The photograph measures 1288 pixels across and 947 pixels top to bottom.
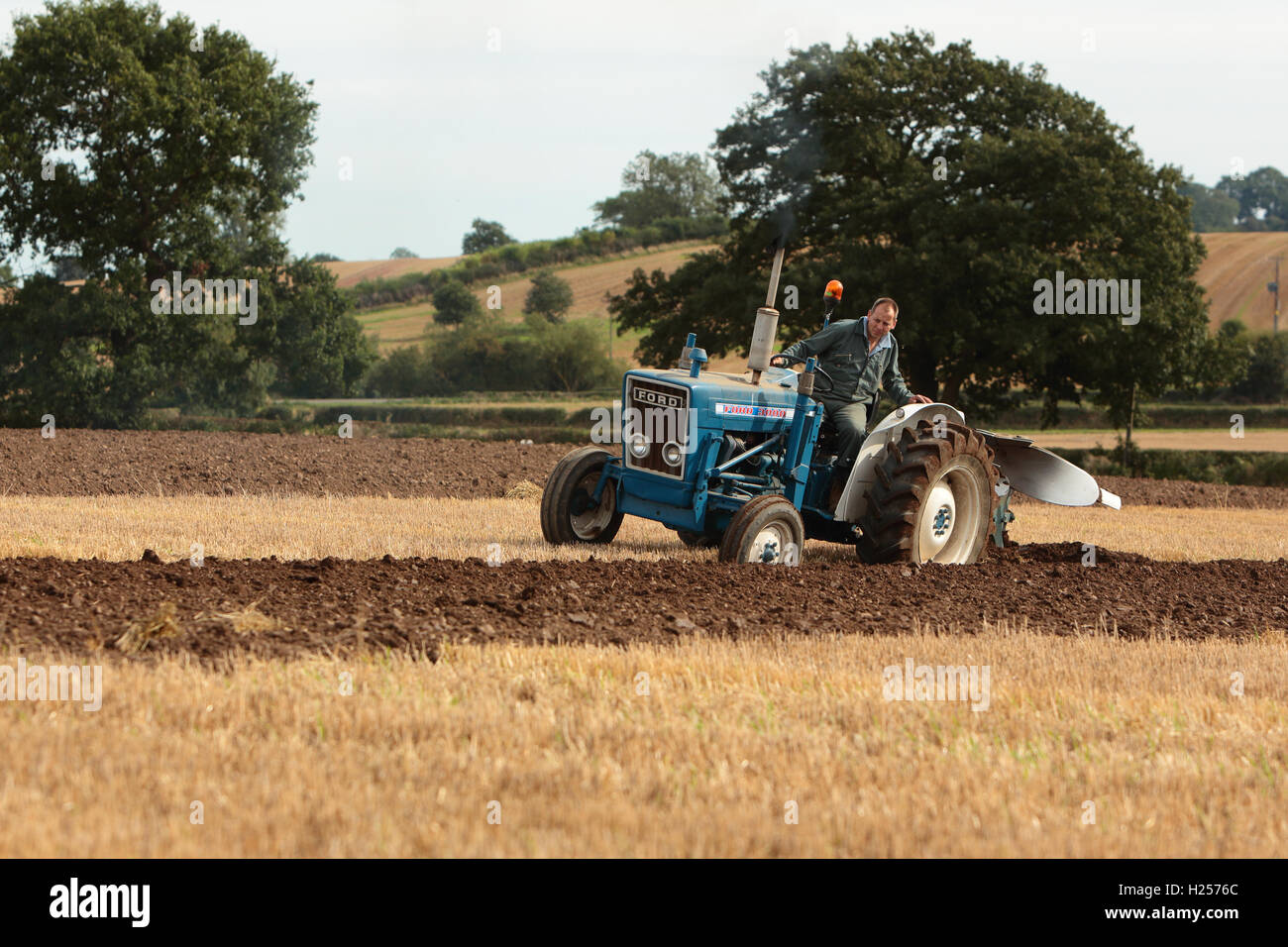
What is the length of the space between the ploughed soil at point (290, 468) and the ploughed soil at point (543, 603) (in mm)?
8305

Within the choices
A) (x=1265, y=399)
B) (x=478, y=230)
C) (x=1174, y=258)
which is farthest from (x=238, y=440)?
(x=478, y=230)

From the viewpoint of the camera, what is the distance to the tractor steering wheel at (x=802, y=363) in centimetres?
959

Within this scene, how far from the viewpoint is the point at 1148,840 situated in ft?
13.5

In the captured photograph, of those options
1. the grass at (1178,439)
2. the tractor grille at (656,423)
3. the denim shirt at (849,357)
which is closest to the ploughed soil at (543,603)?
the tractor grille at (656,423)

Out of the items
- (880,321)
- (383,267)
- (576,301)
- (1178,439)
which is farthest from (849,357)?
(383,267)

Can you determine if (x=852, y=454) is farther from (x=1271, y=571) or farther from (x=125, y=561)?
(x=125, y=561)

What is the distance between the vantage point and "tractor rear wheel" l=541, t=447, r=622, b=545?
10352 mm

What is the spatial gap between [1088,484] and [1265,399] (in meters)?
42.4

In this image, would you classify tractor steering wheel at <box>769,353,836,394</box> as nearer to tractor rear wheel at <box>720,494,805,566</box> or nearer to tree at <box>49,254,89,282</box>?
tractor rear wheel at <box>720,494,805,566</box>

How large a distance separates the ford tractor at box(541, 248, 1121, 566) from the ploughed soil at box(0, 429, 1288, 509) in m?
7.57

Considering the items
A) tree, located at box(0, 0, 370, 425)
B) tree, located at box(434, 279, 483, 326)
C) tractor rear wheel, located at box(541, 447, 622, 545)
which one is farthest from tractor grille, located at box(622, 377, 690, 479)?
tree, located at box(434, 279, 483, 326)

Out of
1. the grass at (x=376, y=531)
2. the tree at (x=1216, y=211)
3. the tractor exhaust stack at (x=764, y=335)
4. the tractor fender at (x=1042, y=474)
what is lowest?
A: the grass at (x=376, y=531)

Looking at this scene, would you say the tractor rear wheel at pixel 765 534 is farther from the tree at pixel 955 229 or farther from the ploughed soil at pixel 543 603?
the tree at pixel 955 229

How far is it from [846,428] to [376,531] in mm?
4756
